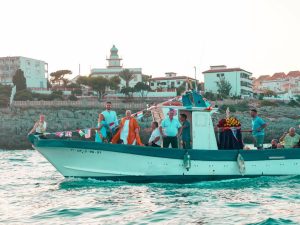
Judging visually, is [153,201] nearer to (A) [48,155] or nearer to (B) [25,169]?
(A) [48,155]

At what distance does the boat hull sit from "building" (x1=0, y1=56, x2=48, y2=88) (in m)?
86.6

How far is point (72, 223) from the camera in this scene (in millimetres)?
Answer: 10992

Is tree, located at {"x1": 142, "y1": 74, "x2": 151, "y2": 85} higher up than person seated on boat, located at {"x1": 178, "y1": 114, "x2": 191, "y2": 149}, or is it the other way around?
tree, located at {"x1": 142, "y1": 74, "x2": 151, "y2": 85}

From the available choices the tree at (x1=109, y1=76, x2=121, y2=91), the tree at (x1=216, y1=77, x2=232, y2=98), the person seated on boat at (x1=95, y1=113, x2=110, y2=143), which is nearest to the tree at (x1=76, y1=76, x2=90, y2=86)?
the tree at (x1=109, y1=76, x2=121, y2=91)

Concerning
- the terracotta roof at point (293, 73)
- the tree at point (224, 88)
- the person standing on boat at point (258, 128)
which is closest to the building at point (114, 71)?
the tree at point (224, 88)

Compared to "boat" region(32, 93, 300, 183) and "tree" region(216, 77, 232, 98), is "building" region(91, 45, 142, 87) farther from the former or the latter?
"boat" region(32, 93, 300, 183)

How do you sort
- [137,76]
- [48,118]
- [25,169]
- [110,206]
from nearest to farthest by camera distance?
[110,206], [25,169], [48,118], [137,76]

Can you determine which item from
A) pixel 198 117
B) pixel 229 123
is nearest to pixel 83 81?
pixel 198 117

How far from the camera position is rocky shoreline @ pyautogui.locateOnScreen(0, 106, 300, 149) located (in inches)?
2050

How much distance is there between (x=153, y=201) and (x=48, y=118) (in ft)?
170

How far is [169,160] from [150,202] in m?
3.32

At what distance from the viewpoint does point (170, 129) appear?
1659cm

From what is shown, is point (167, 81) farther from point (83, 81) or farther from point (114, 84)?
point (83, 81)

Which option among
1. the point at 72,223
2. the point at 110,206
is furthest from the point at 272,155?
the point at 72,223
